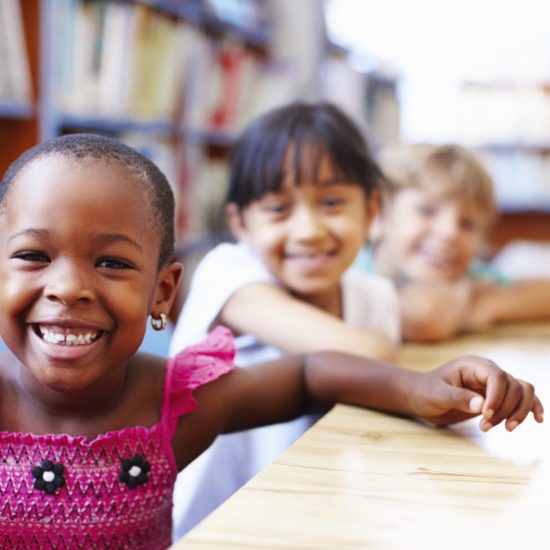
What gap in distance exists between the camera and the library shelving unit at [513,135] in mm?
5293

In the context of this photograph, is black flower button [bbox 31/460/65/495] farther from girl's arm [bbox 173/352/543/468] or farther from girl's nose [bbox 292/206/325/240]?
girl's nose [bbox 292/206/325/240]

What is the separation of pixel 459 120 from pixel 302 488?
16.5ft

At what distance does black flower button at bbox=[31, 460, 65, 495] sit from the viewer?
79cm

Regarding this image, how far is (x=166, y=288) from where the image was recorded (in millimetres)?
882

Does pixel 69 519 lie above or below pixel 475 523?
below

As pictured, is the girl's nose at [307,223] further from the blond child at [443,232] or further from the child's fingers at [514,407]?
the child's fingers at [514,407]

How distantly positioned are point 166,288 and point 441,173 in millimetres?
1129

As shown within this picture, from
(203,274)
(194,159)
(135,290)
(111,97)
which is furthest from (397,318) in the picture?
(194,159)

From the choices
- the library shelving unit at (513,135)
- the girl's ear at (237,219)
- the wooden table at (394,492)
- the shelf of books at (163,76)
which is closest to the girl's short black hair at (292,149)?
the girl's ear at (237,219)

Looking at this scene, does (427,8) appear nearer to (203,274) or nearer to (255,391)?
(203,274)

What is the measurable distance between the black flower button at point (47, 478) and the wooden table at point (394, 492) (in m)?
0.24

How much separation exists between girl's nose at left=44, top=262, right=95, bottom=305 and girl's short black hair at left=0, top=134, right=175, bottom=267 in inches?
4.1

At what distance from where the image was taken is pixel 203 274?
4.38 ft

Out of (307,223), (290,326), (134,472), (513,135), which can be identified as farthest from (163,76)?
Result: (513,135)
